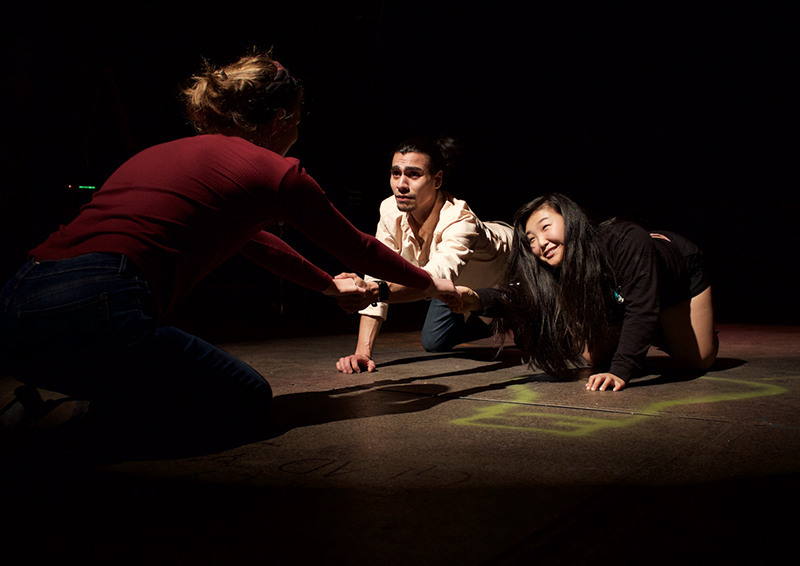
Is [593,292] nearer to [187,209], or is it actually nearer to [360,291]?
[360,291]

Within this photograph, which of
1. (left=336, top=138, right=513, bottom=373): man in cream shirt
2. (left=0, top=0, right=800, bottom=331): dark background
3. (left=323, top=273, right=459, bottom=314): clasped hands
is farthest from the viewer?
(left=0, top=0, right=800, bottom=331): dark background

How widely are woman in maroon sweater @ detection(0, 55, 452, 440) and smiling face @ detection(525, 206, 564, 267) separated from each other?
970 mm

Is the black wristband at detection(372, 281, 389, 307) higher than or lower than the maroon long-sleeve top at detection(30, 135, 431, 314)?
lower

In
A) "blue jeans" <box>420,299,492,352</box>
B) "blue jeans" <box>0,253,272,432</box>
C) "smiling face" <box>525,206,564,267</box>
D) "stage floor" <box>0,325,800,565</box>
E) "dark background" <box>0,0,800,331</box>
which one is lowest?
"stage floor" <box>0,325,800,565</box>

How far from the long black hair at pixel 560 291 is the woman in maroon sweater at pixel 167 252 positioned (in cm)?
99

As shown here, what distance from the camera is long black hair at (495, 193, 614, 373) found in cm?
232

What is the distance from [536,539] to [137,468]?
85 cm

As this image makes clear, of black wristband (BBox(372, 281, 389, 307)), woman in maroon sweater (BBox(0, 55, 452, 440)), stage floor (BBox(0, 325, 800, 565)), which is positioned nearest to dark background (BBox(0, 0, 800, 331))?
black wristband (BBox(372, 281, 389, 307))

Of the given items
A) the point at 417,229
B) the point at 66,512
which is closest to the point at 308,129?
the point at 417,229

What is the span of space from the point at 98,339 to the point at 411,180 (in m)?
1.91

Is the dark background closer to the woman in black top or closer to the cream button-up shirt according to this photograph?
the cream button-up shirt

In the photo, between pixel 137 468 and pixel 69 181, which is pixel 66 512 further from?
pixel 69 181

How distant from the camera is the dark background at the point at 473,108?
4.39m

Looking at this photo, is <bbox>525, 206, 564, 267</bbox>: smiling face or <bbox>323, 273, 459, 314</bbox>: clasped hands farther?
<bbox>525, 206, 564, 267</bbox>: smiling face
